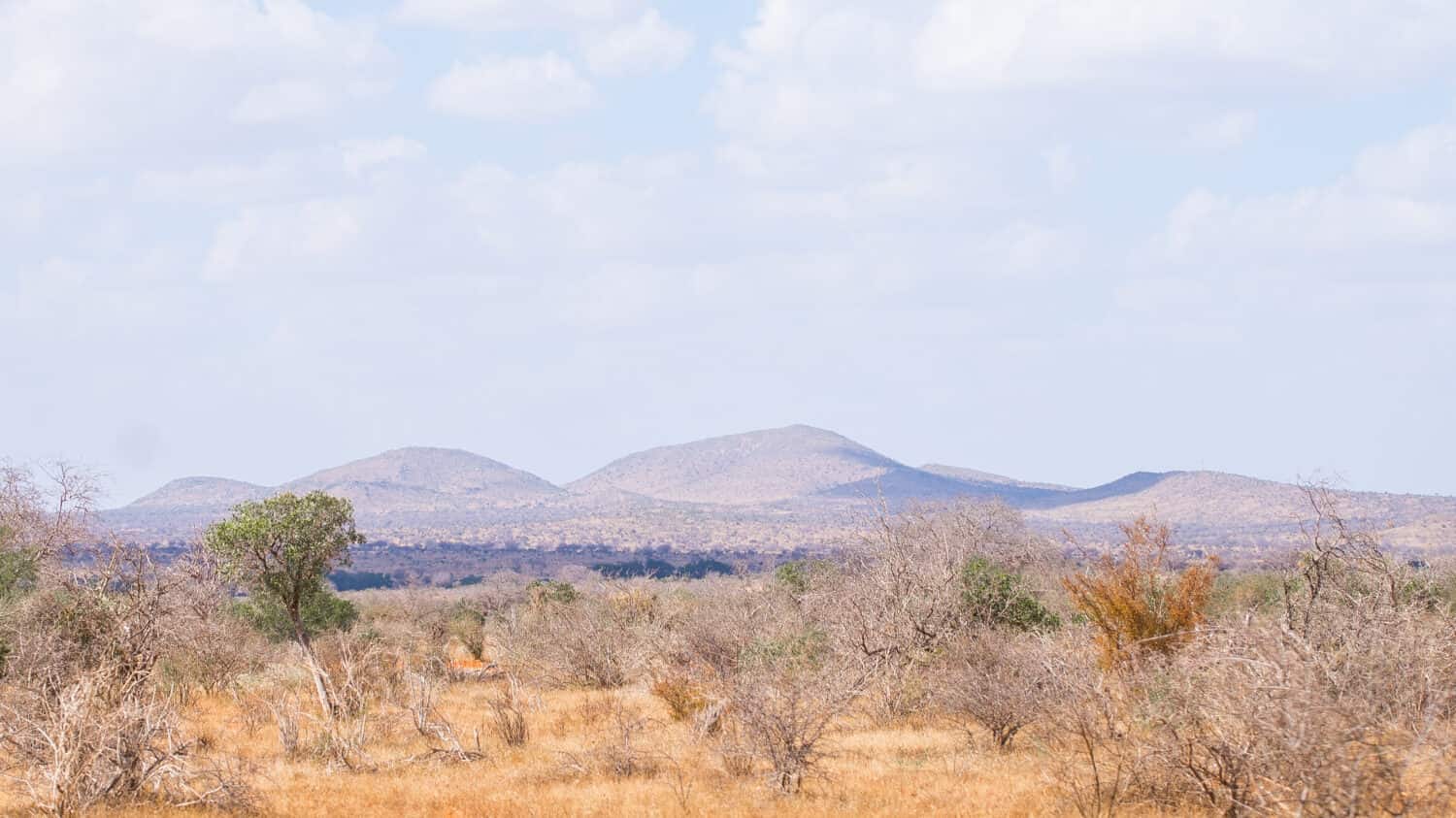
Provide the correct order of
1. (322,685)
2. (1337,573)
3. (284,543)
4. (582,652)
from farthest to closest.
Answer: (582,652) → (284,543) → (322,685) → (1337,573)

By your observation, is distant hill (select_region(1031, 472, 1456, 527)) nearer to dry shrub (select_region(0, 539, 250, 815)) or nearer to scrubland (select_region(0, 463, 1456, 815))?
scrubland (select_region(0, 463, 1456, 815))

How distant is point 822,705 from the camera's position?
1645 cm

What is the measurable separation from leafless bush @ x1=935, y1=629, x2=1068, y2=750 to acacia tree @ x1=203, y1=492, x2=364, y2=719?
11.4m

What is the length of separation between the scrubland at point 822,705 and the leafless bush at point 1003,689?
61 mm

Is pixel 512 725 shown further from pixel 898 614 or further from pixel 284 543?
pixel 898 614

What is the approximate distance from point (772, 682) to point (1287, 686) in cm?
817

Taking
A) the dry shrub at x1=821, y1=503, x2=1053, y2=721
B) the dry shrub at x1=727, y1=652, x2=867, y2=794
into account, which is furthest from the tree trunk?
the dry shrub at x1=821, y1=503, x2=1053, y2=721

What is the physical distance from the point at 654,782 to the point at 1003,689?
17.9 feet

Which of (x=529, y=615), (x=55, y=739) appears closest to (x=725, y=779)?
(x=55, y=739)

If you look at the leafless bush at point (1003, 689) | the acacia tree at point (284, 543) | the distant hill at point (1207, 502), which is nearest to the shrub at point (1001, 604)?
the leafless bush at point (1003, 689)

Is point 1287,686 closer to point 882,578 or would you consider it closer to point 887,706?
point 887,706

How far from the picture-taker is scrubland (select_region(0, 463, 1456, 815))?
39.9 ft

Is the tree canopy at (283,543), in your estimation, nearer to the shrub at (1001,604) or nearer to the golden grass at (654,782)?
the golden grass at (654,782)

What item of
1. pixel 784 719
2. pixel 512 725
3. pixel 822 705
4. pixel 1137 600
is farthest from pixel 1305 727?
pixel 512 725
